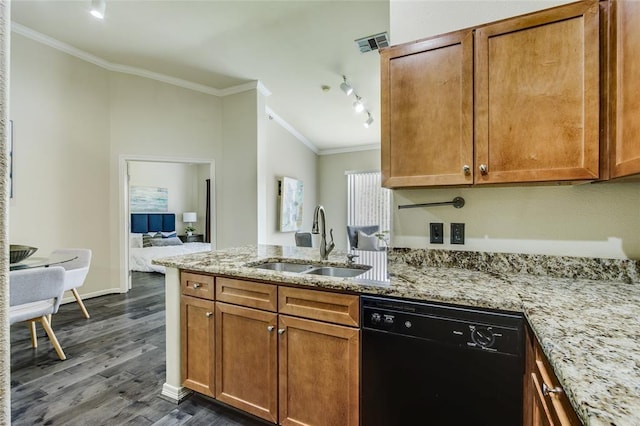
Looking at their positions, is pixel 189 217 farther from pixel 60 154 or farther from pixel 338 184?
pixel 60 154

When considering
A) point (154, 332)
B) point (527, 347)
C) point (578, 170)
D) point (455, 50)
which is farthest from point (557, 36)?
point (154, 332)

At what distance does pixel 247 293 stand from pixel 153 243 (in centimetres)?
569

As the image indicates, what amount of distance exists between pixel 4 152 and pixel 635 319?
164cm

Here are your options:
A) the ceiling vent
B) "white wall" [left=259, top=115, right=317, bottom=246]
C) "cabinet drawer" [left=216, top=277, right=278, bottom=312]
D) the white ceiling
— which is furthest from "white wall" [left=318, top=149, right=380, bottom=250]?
"cabinet drawer" [left=216, top=277, right=278, bottom=312]

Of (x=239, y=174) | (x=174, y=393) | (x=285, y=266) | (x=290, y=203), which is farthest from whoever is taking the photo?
(x=290, y=203)

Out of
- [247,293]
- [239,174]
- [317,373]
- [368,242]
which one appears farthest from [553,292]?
[368,242]

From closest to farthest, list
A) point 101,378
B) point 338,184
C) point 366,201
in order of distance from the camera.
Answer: point 101,378
point 366,201
point 338,184

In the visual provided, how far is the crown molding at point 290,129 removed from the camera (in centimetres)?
555

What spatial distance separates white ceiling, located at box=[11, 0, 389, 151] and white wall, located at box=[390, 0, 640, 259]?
4.07 ft

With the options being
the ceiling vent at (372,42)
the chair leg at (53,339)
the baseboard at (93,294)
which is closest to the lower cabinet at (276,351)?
the chair leg at (53,339)

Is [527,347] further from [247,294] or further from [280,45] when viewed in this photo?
[280,45]

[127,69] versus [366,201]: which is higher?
[127,69]

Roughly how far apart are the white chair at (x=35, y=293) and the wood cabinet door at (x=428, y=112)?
249 centimetres

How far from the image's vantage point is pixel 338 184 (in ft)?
24.8
